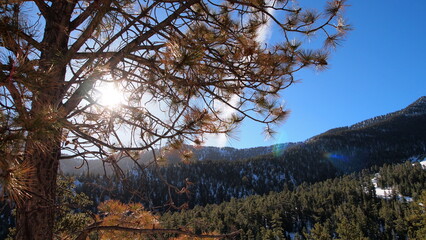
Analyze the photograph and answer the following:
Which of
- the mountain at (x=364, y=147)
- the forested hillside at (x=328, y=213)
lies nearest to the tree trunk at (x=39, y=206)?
the forested hillside at (x=328, y=213)

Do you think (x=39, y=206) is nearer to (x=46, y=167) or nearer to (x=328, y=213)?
(x=46, y=167)

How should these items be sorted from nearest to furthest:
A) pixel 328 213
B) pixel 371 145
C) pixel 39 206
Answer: pixel 39 206 < pixel 328 213 < pixel 371 145

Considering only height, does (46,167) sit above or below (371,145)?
below

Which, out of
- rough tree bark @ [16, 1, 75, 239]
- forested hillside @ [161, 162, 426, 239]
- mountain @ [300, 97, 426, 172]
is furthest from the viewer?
mountain @ [300, 97, 426, 172]

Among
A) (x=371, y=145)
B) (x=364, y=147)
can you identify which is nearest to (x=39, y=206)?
(x=364, y=147)

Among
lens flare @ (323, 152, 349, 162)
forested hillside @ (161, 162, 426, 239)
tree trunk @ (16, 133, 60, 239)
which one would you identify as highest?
tree trunk @ (16, 133, 60, 239)

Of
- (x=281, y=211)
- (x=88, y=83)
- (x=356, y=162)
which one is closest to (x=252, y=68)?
(x=88, y=83)

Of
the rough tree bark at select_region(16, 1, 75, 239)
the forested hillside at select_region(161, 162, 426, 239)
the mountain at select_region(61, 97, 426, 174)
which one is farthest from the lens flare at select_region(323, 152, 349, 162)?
the rough tree bark at select_region(16, 1, 75, 239)

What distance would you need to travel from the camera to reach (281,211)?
66375 mm

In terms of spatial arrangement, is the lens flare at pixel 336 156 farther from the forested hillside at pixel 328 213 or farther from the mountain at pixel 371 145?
the forested hillside at pixel 328 213

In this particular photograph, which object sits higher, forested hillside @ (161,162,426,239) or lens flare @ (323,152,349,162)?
lens flare @ (323,152,349,162)

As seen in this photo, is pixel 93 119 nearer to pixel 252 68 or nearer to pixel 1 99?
pixel 1 99

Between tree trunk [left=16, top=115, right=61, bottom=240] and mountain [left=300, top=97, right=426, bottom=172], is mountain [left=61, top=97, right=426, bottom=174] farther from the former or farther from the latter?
tree trunk [left=16, top=115, right=61, bottom=240]

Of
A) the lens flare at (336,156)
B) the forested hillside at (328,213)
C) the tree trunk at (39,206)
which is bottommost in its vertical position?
the forested hillside at (328,213)
